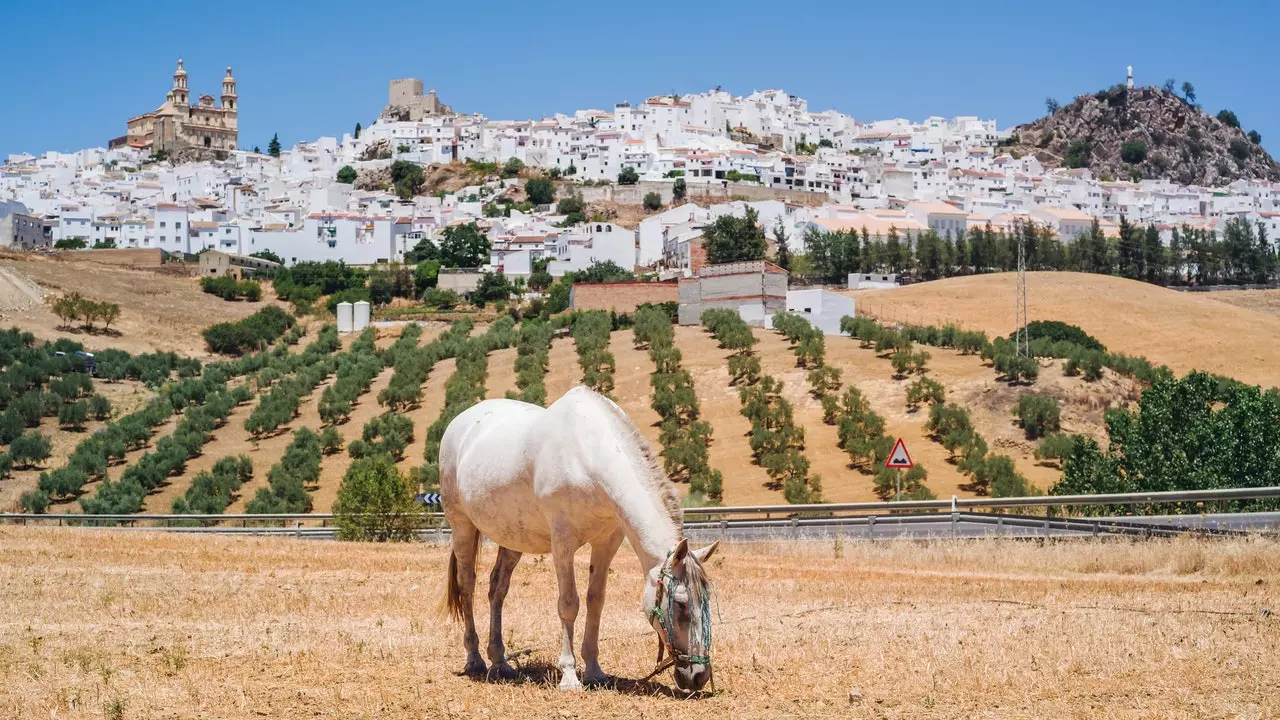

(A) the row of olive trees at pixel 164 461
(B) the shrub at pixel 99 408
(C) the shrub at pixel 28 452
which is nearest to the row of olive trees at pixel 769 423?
(A) the row of olive trees at pixel 164 461

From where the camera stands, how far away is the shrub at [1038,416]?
51.2 metres

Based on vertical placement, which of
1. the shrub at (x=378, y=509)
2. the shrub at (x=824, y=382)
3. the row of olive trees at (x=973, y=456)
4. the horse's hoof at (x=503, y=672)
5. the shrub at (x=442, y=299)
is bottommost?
the row of olive trees at (x=973, y=456)

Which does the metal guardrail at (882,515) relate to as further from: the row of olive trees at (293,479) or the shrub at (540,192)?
the shrub at (540,192)

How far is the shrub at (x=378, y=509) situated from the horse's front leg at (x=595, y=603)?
18366 millimetres

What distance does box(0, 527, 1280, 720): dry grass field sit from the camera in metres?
9.23

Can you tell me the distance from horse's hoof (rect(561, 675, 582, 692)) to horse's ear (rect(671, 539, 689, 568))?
1365 mm

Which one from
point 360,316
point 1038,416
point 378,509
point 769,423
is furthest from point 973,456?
point 360,316

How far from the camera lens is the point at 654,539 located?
9672 millimetres

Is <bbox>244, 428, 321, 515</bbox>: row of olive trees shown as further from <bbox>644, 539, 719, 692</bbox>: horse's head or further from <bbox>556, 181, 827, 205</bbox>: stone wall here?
<bbox>556, 181, 827, 205</bbox>: stone wall

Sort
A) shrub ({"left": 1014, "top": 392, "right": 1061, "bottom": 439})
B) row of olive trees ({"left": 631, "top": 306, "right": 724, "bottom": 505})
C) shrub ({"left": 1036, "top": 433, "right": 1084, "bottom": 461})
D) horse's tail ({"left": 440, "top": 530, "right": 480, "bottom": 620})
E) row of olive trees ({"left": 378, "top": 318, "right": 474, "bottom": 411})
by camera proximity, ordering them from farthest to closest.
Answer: row of olive trees ({"left": 378, "top": 318, "right": 474, "bottom": 411}), shrub ({"left": 1014, "top": 392, "right": 1061, "bottom": 439}), shrub ({"left": 1036, "top": 433, "right": 1084, "bottom": 461}), row of olive trees ({"left": 631, "top": 306, "right": 724, "bottom": 505}), horse's tail ({"left": 440, "top": 530, "right": 480, "bottom": 620})

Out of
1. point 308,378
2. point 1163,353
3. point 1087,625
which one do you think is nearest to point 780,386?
point 308,378

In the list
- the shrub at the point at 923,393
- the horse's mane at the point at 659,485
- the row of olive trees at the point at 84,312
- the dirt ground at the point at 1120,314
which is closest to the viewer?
the horse's mane at the point at 659,485

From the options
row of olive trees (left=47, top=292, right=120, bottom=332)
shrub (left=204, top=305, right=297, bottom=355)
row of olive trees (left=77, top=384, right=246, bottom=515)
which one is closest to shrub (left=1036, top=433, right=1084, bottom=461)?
row of olive trees (left=77, top=384, right=246, bottom=515)

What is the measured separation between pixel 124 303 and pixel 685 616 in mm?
99497
